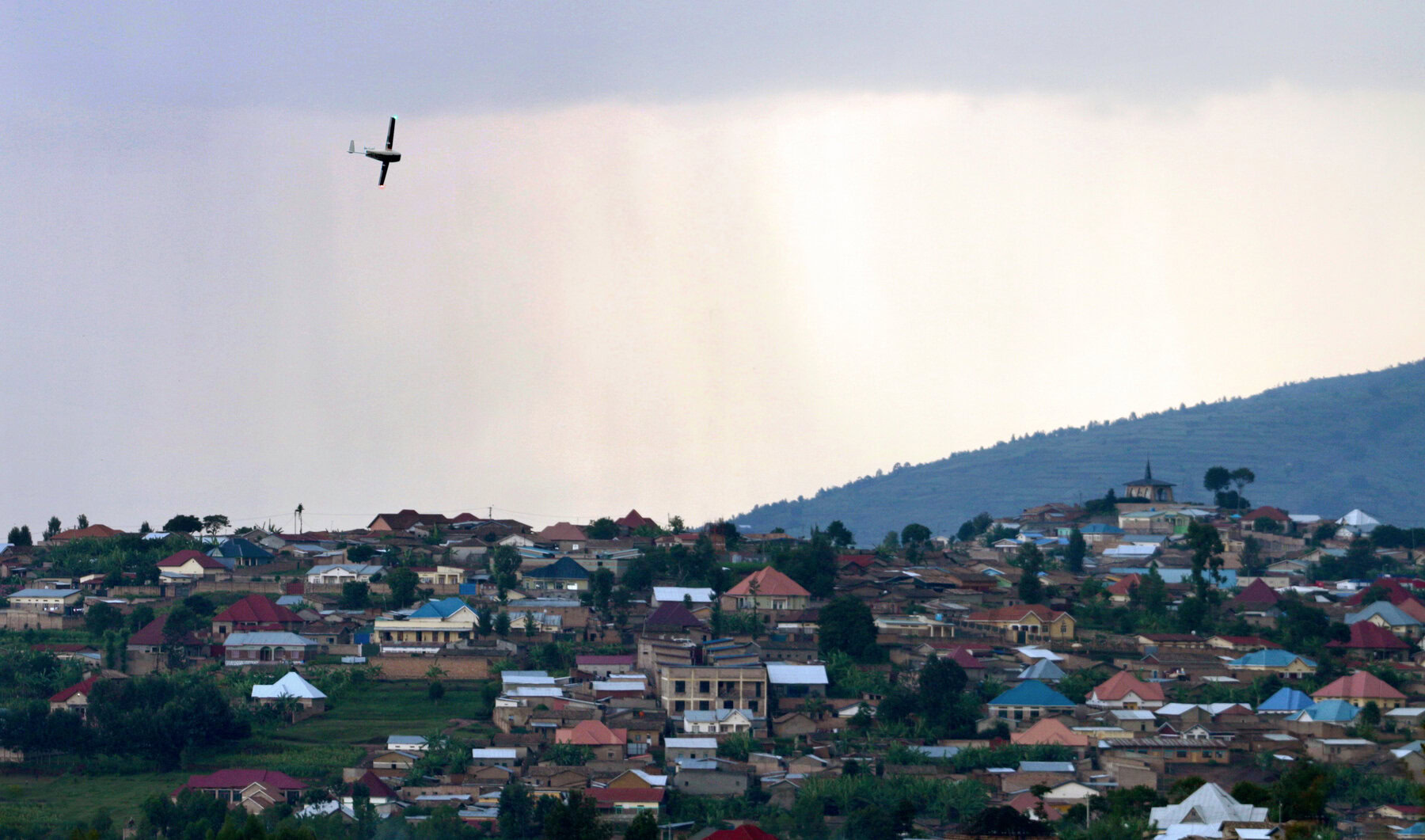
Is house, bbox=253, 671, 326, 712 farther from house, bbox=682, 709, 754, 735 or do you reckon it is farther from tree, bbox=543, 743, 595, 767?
house, bbox=682, 709, 754, 735

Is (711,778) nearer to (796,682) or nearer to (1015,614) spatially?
(796,682)

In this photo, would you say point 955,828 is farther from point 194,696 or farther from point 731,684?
point 194,696

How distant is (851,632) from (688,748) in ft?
48.5

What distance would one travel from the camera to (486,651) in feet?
273

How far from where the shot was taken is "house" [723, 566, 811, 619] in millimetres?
92750

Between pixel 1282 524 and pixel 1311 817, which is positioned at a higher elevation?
pixel 1282 524

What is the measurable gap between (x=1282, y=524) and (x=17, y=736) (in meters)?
88.7

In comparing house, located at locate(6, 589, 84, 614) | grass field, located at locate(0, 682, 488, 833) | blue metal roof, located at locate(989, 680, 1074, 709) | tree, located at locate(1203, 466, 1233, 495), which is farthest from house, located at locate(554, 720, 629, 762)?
tree, located at locate(1203, 466, 1233, 495)

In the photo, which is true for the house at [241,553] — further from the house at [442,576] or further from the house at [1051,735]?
the house at [1051,735]

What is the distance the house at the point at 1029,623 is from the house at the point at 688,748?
23204 mm

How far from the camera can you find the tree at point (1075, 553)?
4594 inches

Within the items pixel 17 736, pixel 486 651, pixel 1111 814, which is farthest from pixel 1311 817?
pixel 17 736

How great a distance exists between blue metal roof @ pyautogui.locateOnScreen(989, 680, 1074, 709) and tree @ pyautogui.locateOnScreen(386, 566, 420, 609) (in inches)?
1061

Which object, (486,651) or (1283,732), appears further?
(486,651)
